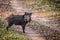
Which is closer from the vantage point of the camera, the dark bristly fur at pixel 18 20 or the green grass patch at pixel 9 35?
the green grass patch at pixel 9 35

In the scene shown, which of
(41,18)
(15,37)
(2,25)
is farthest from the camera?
(41,18)

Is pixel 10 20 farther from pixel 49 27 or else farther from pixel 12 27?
pixel 49 27

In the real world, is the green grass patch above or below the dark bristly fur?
below

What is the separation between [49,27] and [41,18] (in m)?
0.24

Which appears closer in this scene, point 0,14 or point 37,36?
point 37,36

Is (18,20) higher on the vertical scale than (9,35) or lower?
higher

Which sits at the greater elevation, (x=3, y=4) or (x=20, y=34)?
(x=3, y=4)

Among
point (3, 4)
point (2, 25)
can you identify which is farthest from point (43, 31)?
point (3, 4)

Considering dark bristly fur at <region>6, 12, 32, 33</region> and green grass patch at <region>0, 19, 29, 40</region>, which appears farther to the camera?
dark bristly fur at <region>6, 12, 32, 33</region>

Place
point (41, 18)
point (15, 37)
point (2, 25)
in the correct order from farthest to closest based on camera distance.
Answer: point (41, 18) → point (2, 25) → point (15, 37)

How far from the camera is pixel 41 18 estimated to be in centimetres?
412

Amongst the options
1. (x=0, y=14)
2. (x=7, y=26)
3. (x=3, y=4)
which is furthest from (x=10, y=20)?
(x=3, y=4)

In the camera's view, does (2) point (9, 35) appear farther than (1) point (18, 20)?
No

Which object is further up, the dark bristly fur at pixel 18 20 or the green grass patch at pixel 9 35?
the dark bristly fur at pixel 18 20
